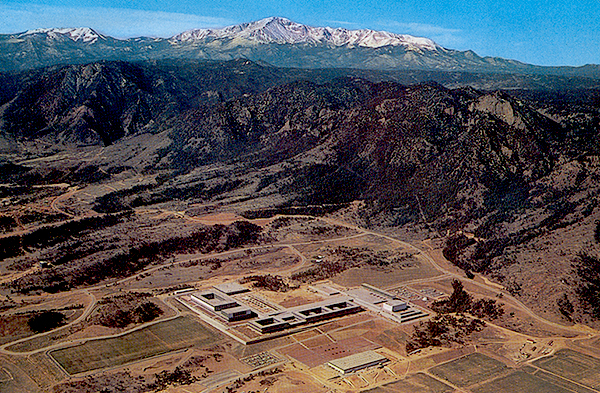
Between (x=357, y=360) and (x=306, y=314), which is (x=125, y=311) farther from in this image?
(x=357, y=360)

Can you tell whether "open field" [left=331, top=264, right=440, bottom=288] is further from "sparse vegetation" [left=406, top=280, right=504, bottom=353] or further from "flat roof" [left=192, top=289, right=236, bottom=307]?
"flat roof" [left=192, top=289, right=236, bottom=307]

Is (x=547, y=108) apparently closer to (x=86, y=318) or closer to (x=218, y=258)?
(x=218, y=258)

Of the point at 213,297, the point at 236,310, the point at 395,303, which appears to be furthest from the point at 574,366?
the point at 213,297

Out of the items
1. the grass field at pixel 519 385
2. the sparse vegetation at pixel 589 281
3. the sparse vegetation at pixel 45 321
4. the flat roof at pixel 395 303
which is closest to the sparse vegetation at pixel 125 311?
the sparse vegetation at pixel 45 321

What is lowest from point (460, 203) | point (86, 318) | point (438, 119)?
point (86, 318)

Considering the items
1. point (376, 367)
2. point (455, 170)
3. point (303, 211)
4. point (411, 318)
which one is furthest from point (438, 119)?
point (376, 367)

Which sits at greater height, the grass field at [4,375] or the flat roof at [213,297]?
the flat roof at [213,297]

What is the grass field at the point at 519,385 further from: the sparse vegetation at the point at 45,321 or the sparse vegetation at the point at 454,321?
the sparse vegetation at the point at 45,321
